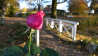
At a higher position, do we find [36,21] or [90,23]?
[36,21]

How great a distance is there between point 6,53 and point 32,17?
0.39 meters

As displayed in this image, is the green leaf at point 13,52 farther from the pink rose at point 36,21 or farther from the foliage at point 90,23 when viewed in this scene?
the foliage at point 90,23

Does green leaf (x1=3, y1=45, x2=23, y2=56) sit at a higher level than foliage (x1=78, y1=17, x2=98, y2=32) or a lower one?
higher

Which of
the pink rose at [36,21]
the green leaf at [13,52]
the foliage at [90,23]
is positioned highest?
the pink rose at [36,21]

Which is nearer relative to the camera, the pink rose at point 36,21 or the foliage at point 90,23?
the pink rose at point 36,21

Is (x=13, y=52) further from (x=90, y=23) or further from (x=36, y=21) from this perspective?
(x=90, y=23)

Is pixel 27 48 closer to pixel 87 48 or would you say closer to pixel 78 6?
pixel 87 48

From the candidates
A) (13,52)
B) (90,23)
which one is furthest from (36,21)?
(90,23)

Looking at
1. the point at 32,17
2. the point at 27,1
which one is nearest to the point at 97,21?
the point at 27,1

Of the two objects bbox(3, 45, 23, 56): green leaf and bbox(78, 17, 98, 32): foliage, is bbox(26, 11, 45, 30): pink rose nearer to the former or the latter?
bbox(3, 45, 23, 56): green leaf

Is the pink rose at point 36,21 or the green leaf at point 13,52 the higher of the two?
the pink rose at point 36,21

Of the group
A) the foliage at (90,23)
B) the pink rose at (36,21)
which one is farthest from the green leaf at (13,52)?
the foliage at (90,23)

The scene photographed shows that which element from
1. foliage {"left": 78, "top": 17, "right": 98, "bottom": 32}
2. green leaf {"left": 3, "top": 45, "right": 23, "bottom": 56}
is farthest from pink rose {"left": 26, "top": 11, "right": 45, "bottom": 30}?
foliage {"left": 78, "top": 17, "right": 98, "bottom": 32}

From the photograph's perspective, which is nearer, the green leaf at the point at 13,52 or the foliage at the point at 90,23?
the green leaf at the point at 13,52
